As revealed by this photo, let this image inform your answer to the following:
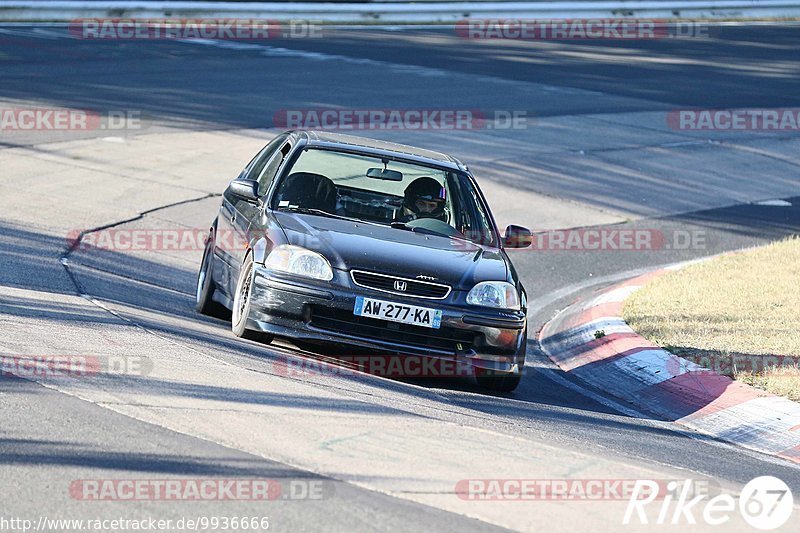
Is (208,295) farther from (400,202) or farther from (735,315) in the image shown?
(735,315)

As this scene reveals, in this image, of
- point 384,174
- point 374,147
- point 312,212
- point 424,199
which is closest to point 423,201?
point 424,199

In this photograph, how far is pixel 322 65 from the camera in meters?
25.5

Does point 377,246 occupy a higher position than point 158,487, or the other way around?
point 377,246

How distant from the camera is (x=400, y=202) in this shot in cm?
953

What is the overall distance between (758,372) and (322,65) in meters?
17.6

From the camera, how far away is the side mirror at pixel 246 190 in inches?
352

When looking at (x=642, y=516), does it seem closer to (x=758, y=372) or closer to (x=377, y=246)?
(x=377, y=246)

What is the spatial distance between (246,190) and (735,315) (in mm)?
4519

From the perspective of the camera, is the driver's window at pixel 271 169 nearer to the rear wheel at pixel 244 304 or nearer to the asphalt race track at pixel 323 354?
the rear wheel at pixel 244 304

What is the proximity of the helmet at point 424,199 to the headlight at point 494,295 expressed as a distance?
1.22 meters

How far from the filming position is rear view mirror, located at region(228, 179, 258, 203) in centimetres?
894

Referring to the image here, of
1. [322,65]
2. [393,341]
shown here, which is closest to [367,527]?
[393,341]

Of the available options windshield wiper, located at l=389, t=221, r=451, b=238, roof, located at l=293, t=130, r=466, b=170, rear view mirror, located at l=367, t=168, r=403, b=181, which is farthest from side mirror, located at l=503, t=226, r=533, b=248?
rear view mirror, located at l=367, t=168, r=403, b=181

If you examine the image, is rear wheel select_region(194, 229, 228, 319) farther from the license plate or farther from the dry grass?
the dry grass
